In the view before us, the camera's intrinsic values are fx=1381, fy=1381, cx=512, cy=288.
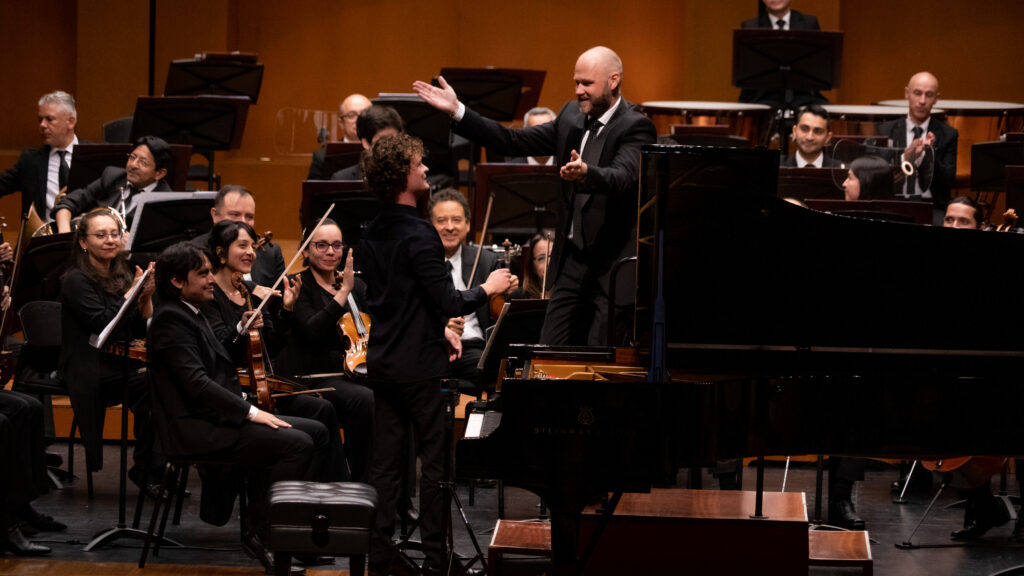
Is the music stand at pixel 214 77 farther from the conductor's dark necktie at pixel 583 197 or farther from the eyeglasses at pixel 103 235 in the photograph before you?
the conductor's dark necktie at pixel 583 197

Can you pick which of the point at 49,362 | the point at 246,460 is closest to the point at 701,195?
the point at 246,460

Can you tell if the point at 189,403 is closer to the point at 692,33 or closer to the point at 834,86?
the point at 834,86

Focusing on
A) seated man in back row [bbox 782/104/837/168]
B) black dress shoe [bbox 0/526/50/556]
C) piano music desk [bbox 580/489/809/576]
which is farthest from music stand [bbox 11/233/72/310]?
seated man in back row [bbox 782/104/837/168]

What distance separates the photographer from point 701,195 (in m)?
3.95

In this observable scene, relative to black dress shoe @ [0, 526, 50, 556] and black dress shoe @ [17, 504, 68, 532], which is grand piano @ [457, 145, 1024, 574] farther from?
black dress shoe @ [17, 504, 68, 532]

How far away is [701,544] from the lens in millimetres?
4531

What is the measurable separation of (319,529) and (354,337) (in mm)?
1750

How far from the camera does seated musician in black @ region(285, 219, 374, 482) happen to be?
554cm

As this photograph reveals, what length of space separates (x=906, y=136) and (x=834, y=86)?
54 cm

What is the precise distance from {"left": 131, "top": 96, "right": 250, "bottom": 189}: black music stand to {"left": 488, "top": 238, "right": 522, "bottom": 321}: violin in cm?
199

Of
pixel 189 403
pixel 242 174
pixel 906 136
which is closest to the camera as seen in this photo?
pixel 189 403

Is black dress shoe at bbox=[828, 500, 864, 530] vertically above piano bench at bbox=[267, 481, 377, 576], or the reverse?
piano bench at bbox=[267, 481, 377, 576]

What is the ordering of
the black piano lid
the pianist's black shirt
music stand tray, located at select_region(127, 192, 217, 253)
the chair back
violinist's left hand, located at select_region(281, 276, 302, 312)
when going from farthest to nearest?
music stand tray, located at select_region(127, 192, 217, 253)
the chair back
violinist's left hand, located at select_region(281, 276, 302, 312)
the pianist's black shirt
the black piano lid

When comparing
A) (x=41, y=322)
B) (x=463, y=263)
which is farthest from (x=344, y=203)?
(x=41, y=322)
